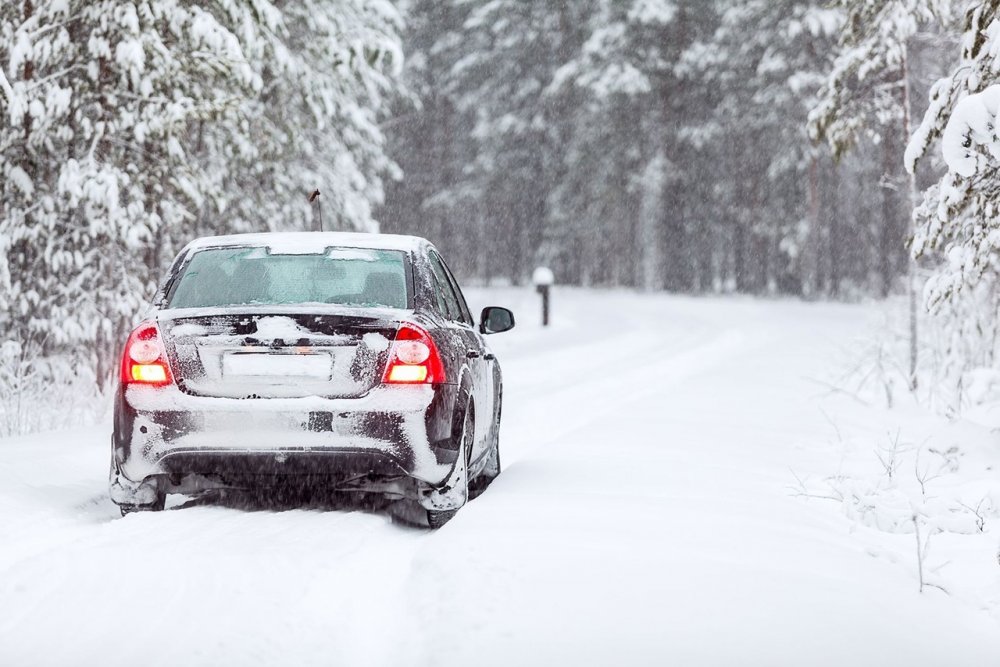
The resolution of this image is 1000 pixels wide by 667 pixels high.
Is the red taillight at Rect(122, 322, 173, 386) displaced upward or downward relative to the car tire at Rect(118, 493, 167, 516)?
upward

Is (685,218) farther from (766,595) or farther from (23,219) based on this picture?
(766,595)

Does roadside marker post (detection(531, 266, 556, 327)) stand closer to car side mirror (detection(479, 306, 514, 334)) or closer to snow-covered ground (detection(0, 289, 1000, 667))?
snow-covered ground (detection(0, 289, 1000, 667))

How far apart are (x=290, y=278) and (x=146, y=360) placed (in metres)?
0.98

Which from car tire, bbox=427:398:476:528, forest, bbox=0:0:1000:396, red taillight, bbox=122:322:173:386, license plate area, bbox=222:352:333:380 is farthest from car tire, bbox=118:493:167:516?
forest, bbox=0:0:1000:396

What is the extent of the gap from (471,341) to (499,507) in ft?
4.75

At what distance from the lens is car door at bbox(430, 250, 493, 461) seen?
21.2 ft

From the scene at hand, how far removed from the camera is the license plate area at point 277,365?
17.6 feet

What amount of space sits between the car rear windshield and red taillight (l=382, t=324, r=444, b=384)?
1.19 ft

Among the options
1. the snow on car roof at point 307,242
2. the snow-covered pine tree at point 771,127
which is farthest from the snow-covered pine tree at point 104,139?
the snow-covered pine tree at point 771,127

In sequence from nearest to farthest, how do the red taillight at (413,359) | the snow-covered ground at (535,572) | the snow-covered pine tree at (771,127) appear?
the snow-covered ground at (535,572)
the red taillight at (413,359)
the snow-covered pine tree at (771,127)

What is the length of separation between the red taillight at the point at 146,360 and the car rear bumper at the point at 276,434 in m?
0.05

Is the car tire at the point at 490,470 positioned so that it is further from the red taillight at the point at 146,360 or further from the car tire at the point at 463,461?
the red taillight at the point at 146,360

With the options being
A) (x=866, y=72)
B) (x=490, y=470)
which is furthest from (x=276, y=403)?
(x=866, y=72)

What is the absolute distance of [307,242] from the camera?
6230 mm
